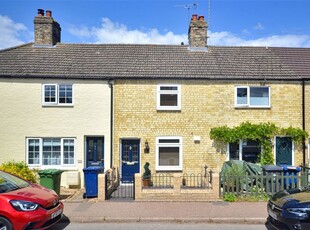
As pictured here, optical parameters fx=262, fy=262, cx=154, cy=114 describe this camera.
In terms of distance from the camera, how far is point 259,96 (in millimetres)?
12211

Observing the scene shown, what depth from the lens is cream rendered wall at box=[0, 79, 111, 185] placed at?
11734 mm

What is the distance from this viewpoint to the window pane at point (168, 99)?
12133mm

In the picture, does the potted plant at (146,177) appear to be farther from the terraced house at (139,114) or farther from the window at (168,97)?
the window at (168,97)

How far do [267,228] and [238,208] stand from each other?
1.34 metres

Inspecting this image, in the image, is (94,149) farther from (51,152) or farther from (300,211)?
(300,211)

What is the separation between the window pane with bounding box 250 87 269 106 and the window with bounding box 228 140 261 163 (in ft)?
6.07

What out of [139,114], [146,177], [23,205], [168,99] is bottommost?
[146,177]

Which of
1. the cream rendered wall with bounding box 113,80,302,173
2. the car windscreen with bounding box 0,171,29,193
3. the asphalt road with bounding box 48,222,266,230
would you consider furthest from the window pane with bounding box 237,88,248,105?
the car windscreen with bounding box 0,171,29,193

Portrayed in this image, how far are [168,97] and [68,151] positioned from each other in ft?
17.0

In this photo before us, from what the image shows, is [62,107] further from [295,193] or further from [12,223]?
[295,193]

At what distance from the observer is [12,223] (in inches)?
218

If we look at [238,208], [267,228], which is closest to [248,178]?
[238,208]

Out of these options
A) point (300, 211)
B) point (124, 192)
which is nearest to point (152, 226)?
point (300, 211)

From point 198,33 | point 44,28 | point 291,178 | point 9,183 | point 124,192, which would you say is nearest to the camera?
point 9,183
